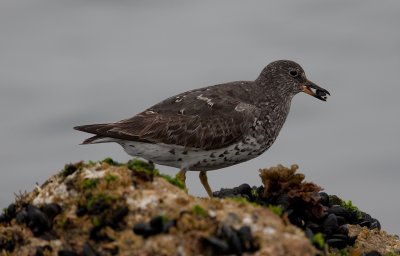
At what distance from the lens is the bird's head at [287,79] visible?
17.4 meters

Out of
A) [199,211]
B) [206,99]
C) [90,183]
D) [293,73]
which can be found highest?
[293,73]

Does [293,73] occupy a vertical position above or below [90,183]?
above

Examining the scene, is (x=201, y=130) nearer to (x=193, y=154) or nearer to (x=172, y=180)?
(x=193, y=154)

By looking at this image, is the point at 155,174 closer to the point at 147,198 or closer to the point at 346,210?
the point at 147,198

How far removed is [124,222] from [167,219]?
63 centimetres

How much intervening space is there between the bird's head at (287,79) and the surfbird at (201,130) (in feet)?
2.92

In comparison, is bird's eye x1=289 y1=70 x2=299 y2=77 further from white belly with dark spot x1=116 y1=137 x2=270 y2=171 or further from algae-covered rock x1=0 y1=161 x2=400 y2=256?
algae-covered rock x1=0 y1=161 x2=400 y2=256

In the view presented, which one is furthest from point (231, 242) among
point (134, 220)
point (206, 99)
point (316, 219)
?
point (206, 99)

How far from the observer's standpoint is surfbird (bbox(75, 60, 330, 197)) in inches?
601

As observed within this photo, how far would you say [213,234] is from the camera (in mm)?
8539

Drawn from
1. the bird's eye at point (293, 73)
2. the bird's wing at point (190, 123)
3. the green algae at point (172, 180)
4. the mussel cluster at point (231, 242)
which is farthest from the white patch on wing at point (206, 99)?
the mussel cluster at point (231, 242)

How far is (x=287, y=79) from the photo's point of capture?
17.6 metres

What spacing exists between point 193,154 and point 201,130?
537 mm

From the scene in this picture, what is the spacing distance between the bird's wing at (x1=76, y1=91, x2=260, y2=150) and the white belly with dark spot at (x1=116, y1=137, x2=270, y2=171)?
0.12 metres
